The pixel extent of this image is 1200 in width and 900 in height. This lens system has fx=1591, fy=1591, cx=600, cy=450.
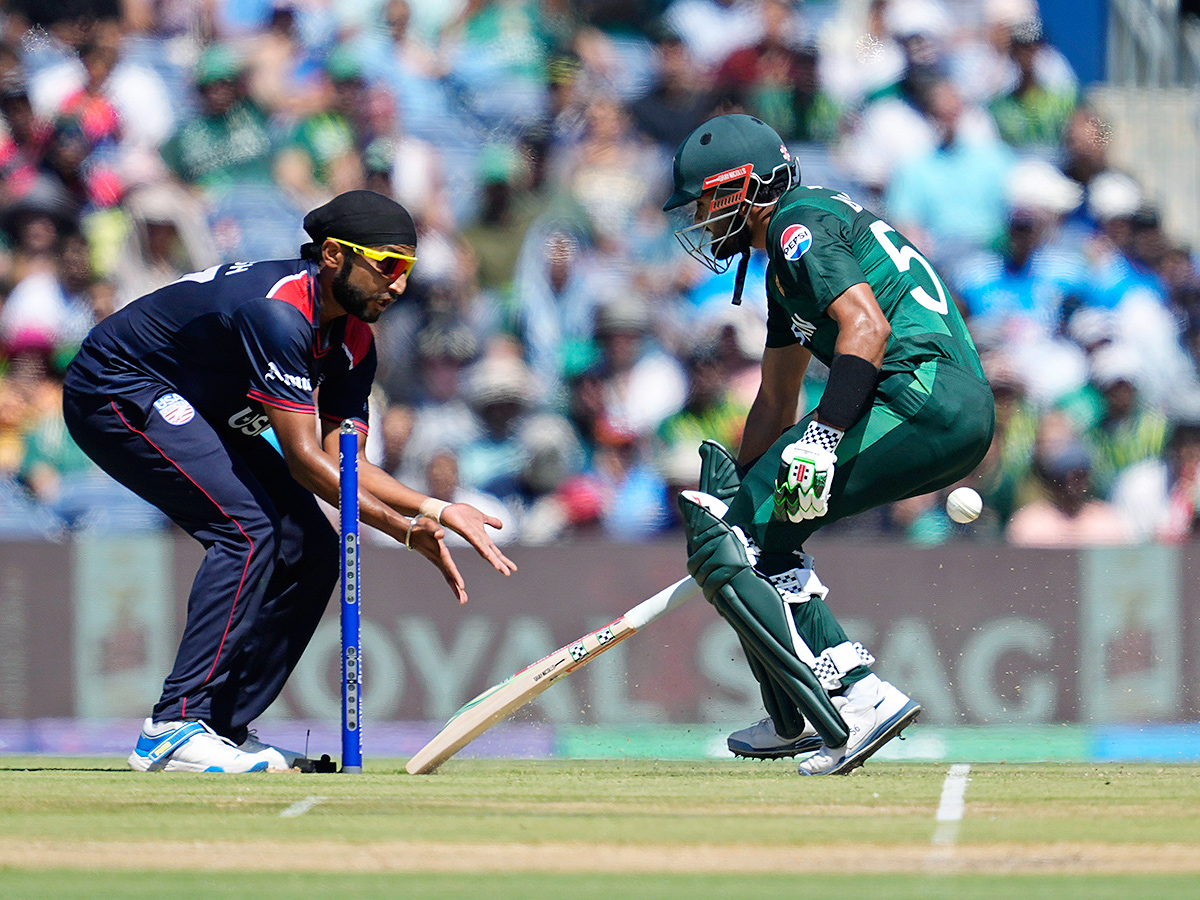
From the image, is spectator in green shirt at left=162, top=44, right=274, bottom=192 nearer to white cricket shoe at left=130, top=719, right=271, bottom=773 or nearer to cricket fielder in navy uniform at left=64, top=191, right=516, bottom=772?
cricket fielder in navy uniform at left=64, top=191, right=516, bottom=772

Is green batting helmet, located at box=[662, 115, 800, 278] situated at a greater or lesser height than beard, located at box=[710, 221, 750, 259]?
greater

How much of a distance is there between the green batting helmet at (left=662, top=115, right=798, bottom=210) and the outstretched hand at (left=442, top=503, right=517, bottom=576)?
1.21 meters

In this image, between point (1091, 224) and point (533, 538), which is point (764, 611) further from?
point (1091, 224)

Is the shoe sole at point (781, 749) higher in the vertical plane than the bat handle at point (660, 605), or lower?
lower

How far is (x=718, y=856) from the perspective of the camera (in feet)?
Answer: 11.8

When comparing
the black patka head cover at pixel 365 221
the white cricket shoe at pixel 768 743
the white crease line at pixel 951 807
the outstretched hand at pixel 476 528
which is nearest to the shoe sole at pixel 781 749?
the white cricket shoe at pixel 768 743

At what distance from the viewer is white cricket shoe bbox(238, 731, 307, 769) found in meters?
5.45

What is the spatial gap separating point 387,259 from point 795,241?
137cm

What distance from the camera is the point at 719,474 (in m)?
5.54

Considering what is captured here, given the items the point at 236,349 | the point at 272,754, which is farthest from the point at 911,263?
the point at 272,754

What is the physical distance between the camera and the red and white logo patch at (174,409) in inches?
217

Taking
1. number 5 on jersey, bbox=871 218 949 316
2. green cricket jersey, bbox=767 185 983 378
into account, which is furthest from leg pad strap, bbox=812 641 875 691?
number 5 on jersey, bbox=871 218 949 316

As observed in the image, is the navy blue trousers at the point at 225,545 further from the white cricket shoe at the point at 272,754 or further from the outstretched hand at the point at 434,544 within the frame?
the outstretched hand at the point at 434,544

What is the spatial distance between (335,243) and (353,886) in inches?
105
